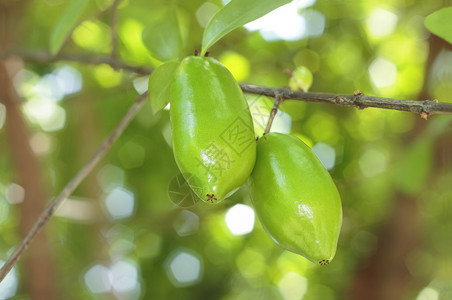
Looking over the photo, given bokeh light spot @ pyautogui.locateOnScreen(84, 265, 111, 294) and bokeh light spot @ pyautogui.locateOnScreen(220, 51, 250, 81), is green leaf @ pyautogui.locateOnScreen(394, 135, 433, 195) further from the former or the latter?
bokeh light spot @ pyautogui.locateOnScreen(84, 265, 111, 294)

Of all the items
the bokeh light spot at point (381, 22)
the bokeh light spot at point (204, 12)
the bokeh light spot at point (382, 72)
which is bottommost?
the bokeh light spot at point (382, 72)

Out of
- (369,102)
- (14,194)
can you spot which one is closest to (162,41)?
(369,102)

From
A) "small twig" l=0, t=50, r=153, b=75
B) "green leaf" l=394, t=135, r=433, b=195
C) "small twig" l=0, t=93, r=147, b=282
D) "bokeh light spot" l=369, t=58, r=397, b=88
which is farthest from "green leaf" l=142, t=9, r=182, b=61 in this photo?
"bokeh light spot" l=369, t=58, r=397, b=88

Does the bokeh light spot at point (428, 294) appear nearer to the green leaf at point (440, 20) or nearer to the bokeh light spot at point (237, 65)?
the bokeh light spot at point (237, 65)

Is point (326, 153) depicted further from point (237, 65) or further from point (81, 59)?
point (81, 59)

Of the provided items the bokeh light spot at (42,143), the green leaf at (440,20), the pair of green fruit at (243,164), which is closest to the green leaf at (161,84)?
the pair of green fruit at (243,164)

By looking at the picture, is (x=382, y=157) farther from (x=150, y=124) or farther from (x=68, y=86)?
(x=68, y=86)

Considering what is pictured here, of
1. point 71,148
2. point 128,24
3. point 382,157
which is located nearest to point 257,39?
point 128,24
